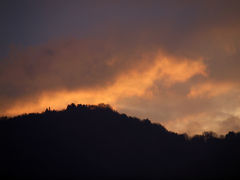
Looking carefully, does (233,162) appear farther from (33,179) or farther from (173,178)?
(33,179)

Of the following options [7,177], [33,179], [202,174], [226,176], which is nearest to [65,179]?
[33,179]

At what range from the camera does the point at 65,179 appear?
199 m

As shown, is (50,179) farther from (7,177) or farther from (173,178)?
(173,178)

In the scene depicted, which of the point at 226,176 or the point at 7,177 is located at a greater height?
the point at 7,177

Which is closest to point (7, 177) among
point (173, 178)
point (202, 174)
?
point (173, 178)

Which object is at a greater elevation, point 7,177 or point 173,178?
point 7,177

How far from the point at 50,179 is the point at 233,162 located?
138417 mm

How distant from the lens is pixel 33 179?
19212 cm

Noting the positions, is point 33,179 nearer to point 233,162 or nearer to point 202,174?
point 202,174

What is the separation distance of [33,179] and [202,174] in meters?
125

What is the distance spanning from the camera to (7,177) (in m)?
184

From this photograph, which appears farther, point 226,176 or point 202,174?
point 202,174

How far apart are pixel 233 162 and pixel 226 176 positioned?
2466 cm

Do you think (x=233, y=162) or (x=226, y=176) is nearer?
(x=226, y=176)
